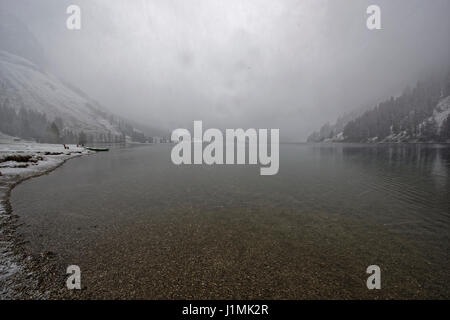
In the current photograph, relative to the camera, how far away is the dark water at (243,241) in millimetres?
6820

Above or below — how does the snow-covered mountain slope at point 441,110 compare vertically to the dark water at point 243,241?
above

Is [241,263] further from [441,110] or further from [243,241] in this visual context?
[441,110]

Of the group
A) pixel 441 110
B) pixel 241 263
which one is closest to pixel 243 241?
pixel 241 263

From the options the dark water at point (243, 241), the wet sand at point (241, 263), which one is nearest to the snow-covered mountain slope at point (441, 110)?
the dark water at point (243, 241)

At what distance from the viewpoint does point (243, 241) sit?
10180 millimetres

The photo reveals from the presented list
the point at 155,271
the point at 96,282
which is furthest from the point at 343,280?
the point at 96,282

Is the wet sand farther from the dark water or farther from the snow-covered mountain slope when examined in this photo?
the snow-covered mountain slope

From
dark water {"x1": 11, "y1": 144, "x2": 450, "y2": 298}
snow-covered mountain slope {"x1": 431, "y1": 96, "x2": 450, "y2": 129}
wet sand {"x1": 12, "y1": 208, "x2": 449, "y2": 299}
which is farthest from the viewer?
snow-covered mountain slope {"x1": 431, "y1": 96, "x2": 450, "y2": 129}

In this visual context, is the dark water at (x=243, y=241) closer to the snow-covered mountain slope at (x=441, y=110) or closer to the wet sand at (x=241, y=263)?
the wet sand at (x=241, y=263)

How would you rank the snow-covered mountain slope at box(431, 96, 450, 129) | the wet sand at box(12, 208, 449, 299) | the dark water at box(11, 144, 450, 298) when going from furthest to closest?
the snow-covered mountain slope at box(431, 96, 450, 129)
the dark water at box(11, 144, 450, 298)
the wet sand at box(12, 208, 449, 299)

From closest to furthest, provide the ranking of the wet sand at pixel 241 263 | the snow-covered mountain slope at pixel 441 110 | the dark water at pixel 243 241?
the wet sand at pixel 241 263
the dark water at pixel 243 241
the snow-covered mountain slope at pixel 441 110

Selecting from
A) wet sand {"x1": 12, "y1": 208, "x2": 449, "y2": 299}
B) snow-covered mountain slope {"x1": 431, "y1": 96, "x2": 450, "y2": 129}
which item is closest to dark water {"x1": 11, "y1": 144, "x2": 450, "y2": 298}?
wet sand {"x1": 12, "y1": 208, "x2": 449, "y2": 299}

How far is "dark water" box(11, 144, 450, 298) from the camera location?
22.4 ft

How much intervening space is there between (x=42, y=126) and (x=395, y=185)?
255m
